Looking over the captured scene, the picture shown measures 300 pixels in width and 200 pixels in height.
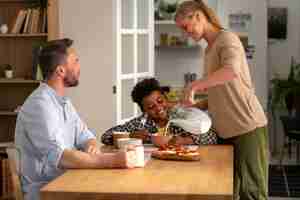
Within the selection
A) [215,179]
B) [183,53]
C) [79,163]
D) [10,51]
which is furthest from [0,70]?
[215,179]

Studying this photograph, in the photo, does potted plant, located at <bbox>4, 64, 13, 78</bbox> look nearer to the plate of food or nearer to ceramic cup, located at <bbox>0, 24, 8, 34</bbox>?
ceramic cup, located at <bbox>0, 24, 8, 34</bbox>

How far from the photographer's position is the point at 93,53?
567 cm

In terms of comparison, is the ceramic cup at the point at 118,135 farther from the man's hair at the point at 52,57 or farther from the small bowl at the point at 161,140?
the man's hair at the point at 52,57

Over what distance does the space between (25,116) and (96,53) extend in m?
2.76

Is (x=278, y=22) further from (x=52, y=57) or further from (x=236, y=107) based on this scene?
(x=52, y=57)

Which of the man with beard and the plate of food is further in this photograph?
the plate of food

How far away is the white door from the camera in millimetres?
5680

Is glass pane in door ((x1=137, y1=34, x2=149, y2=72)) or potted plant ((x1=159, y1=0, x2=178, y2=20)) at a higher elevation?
potted plant ((x1=159, y1=0, x2=178, y2=20))

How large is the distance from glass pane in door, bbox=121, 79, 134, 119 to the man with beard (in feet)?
8.23

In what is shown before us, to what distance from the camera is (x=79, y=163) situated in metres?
2.87

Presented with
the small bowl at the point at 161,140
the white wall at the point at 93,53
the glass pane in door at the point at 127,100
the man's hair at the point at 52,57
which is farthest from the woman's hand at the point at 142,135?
the glass pane in door at the point at 127,100

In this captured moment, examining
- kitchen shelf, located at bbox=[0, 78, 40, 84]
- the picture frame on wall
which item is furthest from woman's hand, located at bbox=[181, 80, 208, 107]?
the picture frame on wall

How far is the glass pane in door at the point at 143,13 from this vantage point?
598cm

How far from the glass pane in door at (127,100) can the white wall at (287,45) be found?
103 inches
